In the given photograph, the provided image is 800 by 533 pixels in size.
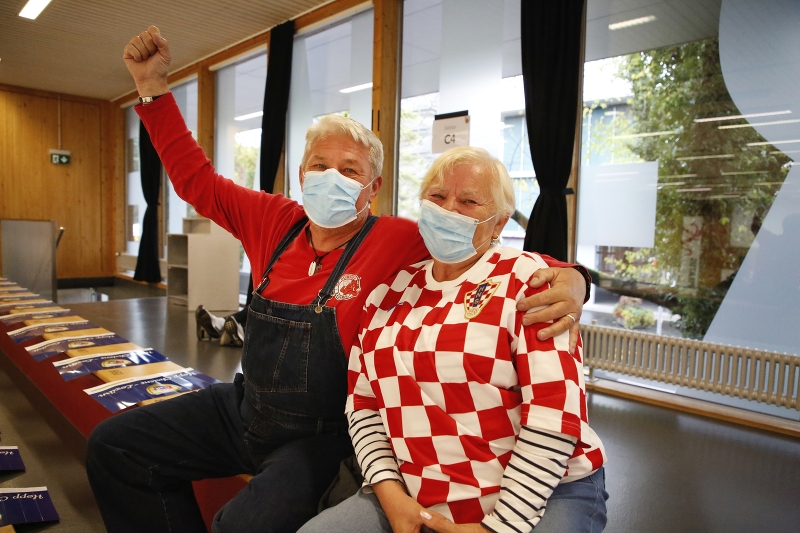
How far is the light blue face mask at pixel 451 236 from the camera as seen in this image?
1278 millimetres

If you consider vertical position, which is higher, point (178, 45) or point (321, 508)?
point (178, 45)

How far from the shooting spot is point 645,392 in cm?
345

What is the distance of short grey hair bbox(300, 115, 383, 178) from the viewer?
1574mm

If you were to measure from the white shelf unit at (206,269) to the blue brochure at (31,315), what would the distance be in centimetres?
263

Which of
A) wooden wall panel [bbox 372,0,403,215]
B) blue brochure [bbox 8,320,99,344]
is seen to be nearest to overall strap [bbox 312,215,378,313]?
blue brochure [bbox 8,320,99,344]

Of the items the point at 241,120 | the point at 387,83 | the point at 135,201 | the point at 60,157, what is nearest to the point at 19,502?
the point at 387,83

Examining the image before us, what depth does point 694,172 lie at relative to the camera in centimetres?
327

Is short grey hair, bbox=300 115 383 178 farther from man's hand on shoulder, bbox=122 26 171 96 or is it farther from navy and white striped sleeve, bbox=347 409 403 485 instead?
navy and white striped sleeve, bbox=347 409 403 485

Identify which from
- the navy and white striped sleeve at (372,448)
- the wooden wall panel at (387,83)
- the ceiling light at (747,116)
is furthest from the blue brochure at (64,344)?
the ceiling light at (747,116)

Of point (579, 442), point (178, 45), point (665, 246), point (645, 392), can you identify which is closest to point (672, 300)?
point (665, 246)

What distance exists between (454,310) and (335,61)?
17.2ft

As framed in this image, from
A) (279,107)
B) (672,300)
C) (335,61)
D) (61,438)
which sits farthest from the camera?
(279,107)

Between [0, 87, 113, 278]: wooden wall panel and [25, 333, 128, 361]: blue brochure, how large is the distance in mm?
8749

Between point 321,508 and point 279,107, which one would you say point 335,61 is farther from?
point 321,508
